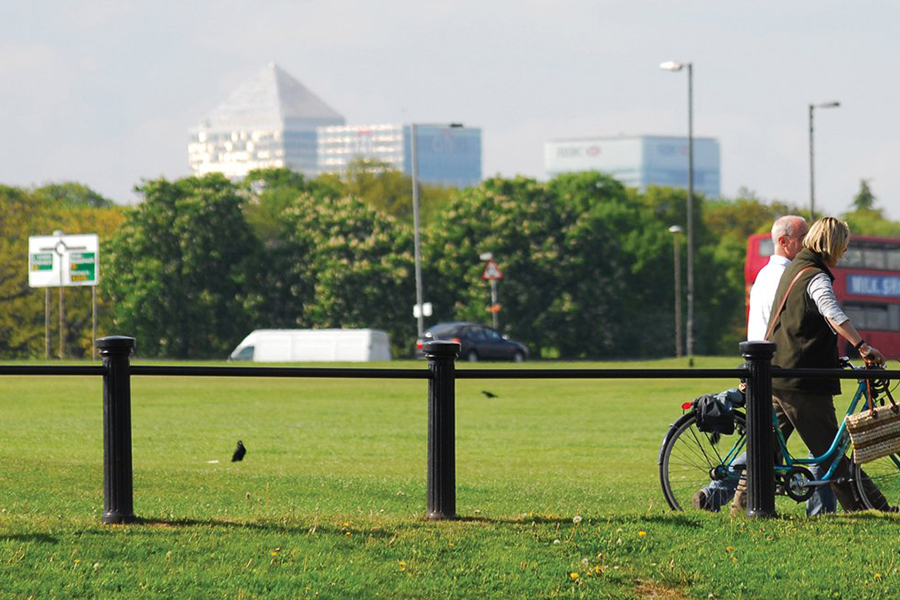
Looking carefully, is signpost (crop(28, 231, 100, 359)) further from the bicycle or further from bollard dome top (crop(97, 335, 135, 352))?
bollard dome top (crop(97, 335, 135, 352))

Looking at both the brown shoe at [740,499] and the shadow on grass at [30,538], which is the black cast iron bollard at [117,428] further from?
the brown shoe at [740,499]

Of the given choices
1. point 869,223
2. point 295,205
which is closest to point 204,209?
point 295,205

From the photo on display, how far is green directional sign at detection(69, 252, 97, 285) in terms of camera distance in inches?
2672

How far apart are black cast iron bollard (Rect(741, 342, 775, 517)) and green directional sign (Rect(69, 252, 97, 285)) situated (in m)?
61.9

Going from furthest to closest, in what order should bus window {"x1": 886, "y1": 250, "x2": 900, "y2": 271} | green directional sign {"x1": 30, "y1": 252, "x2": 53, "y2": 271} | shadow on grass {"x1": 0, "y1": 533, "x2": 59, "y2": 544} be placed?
green directional sign {"x1": 30, "y1": 252, "x2": 53, "y2": 271} < bus window {"x1": 886, "y1": 250, "x2": 900, "y2": 271} < shadow on grass {"x1": 0, "y1": 533, "x2": 59, "y2": 544}

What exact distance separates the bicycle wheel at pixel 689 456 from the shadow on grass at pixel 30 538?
11.5 ft

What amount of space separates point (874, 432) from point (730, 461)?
84 centimetres

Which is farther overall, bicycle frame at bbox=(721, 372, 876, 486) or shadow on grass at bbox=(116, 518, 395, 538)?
bicycle frame at bbox=(721, 372, 876, 486)

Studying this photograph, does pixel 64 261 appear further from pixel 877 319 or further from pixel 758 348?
pixel 758 348

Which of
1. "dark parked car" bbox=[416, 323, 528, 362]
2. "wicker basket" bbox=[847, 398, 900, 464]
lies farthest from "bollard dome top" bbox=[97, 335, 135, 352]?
"dark parked car" bbox=[416, 323, 528, 362]

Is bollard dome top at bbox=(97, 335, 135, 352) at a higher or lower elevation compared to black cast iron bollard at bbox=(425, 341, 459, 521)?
higher

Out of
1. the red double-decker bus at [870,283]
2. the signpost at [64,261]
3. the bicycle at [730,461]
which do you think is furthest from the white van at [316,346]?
the bicycle at [730,461]

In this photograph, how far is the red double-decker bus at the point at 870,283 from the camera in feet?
149

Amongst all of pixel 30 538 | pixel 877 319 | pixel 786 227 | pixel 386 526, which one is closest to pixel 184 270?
pixel 877 319
